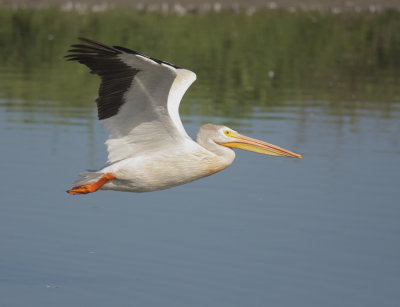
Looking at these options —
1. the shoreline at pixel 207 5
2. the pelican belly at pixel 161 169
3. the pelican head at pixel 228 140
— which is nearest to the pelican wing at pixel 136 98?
the pelican belly at pixel 161 169

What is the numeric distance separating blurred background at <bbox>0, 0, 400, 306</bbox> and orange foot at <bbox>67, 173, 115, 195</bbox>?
2.26ft

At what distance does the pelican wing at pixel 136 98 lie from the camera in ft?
20.9

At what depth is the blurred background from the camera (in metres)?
6.74

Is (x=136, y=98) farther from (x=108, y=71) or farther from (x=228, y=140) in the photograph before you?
(x=228, y=140)

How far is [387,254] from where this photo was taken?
24.5 ft

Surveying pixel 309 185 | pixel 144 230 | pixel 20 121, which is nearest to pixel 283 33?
pixel 20 121

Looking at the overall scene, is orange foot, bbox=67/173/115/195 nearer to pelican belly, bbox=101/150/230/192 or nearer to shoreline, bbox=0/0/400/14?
pelican belly, bbox=101/150/230/192

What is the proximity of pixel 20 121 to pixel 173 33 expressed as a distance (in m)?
10.5

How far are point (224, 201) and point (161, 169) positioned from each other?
2039mm

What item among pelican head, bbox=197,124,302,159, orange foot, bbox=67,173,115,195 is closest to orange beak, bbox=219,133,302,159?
pelican head, bbox=197,124,302,159

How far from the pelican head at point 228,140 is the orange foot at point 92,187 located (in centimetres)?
83

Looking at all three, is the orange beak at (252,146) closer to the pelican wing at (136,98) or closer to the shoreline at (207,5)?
the pelican wing at (136,98)

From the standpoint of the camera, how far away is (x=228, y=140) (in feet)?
23.7

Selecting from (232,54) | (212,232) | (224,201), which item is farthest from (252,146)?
(232,54)
